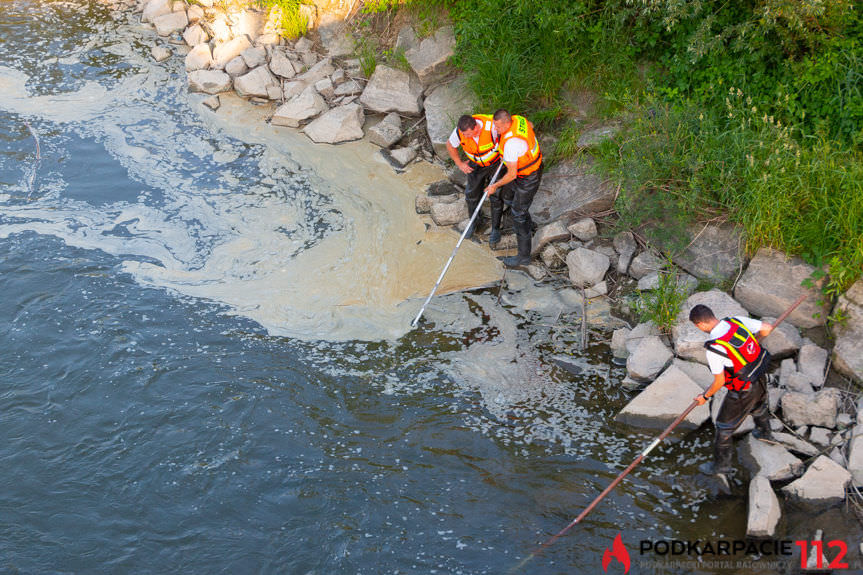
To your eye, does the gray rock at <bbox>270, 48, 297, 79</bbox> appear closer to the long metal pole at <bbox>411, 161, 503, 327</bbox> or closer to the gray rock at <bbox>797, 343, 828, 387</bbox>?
the long metal pole at <bbox>411, 161, 503, 327</bbox>

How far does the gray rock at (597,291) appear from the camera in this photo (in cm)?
703

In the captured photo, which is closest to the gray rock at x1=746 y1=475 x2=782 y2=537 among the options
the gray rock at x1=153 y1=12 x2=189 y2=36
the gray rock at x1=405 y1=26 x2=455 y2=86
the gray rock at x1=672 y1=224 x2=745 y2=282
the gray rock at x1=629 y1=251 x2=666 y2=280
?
the gray rock at x1=672 y1=224 x2=745 y2=282

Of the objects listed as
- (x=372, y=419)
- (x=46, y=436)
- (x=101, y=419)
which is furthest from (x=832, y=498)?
(x=46, y=436)

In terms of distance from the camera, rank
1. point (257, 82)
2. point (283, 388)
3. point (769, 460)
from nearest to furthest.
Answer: point (769, 460), point (283, 388), point (257, 82)

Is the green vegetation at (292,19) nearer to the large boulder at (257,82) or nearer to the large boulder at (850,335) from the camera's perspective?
the large boulder at (257,82)

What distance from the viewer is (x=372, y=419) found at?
6.00 metres

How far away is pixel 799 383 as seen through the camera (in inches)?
223

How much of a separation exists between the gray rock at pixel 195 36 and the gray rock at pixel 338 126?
3.18 meters

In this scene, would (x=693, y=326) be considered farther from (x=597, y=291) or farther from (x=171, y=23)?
(x=171, y=23)

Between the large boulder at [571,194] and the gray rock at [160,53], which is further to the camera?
the gray rock at [160,53]

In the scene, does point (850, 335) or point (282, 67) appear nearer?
point (850, 335)

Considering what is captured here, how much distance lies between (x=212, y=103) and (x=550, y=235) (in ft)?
18.6

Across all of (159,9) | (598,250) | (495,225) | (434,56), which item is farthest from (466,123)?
(159,9)

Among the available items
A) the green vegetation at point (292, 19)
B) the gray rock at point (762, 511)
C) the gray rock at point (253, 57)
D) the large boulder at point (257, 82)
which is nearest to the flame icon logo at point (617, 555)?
the gray rock at point (762, 511)
